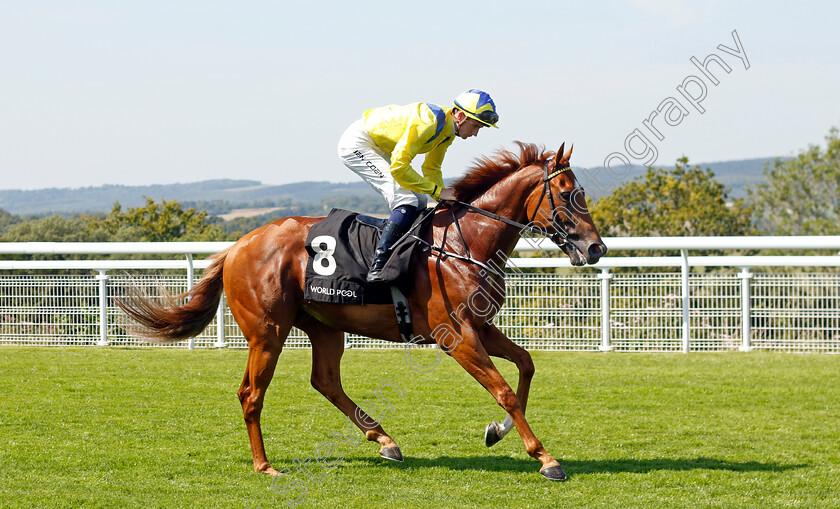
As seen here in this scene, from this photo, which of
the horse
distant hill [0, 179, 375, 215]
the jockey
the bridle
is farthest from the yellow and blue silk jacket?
distant hill [0, 179, 375, 215]

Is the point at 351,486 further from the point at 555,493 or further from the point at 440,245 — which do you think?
the point at 440,245

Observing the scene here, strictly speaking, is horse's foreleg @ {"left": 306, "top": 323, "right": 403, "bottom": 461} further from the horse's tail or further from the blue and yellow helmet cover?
the blue and yellow helmet cover

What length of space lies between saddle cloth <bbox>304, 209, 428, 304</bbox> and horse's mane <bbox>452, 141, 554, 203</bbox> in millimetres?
298

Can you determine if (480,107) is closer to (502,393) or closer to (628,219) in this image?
(502,393)

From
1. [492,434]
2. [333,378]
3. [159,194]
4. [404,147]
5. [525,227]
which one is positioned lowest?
[492,434]

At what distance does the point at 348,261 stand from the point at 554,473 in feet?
5.30

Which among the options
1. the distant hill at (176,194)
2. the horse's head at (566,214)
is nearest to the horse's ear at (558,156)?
the horse's head at (566,214)

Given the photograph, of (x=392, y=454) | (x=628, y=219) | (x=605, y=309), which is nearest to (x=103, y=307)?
(x=605, y=309)

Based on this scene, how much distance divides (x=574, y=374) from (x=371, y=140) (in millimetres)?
3695

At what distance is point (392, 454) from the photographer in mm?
4965

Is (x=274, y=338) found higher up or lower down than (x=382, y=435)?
higher up

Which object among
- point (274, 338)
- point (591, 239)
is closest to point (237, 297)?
point (274, 338)

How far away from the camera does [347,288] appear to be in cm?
489

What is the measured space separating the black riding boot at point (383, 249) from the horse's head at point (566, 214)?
0.78 metres
